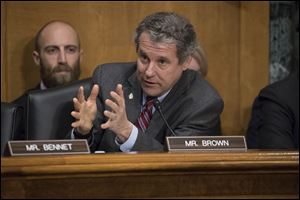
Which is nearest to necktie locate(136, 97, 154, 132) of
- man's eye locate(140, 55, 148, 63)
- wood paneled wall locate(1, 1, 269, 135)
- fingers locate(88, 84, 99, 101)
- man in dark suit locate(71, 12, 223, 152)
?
man in dark suit locate(71, 12, 223, 152)

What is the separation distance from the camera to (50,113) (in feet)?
7.53

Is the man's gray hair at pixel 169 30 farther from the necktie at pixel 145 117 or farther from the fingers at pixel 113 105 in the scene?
the fingers at pixel 113 105

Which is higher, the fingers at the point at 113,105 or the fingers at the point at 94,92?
the fingers at the point at 94,92

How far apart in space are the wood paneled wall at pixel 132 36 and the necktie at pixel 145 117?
1.13 meters

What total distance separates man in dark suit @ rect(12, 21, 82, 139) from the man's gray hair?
0.85 m

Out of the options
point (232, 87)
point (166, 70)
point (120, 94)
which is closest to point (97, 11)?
point (232, 87)

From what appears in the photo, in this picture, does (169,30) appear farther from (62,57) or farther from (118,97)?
(62,57)

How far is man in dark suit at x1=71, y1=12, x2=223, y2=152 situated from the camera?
7.82 ft

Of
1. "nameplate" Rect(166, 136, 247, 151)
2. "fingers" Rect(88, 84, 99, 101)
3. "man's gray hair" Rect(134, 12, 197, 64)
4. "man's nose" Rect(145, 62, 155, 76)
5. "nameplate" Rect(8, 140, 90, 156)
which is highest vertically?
"man's gray hair" Rect(134, 12, 197, 64)

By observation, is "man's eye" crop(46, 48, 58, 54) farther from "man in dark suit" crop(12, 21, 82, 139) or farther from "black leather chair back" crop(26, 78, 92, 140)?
"black leather chair back" crop(26, 78, 92, 140)

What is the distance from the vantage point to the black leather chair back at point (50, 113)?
7.45 ft

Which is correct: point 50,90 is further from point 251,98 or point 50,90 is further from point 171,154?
point 251,98

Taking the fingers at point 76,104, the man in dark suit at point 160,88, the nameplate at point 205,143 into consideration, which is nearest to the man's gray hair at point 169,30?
the man in dark suit at point 160,88

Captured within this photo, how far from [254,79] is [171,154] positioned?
2.25m
